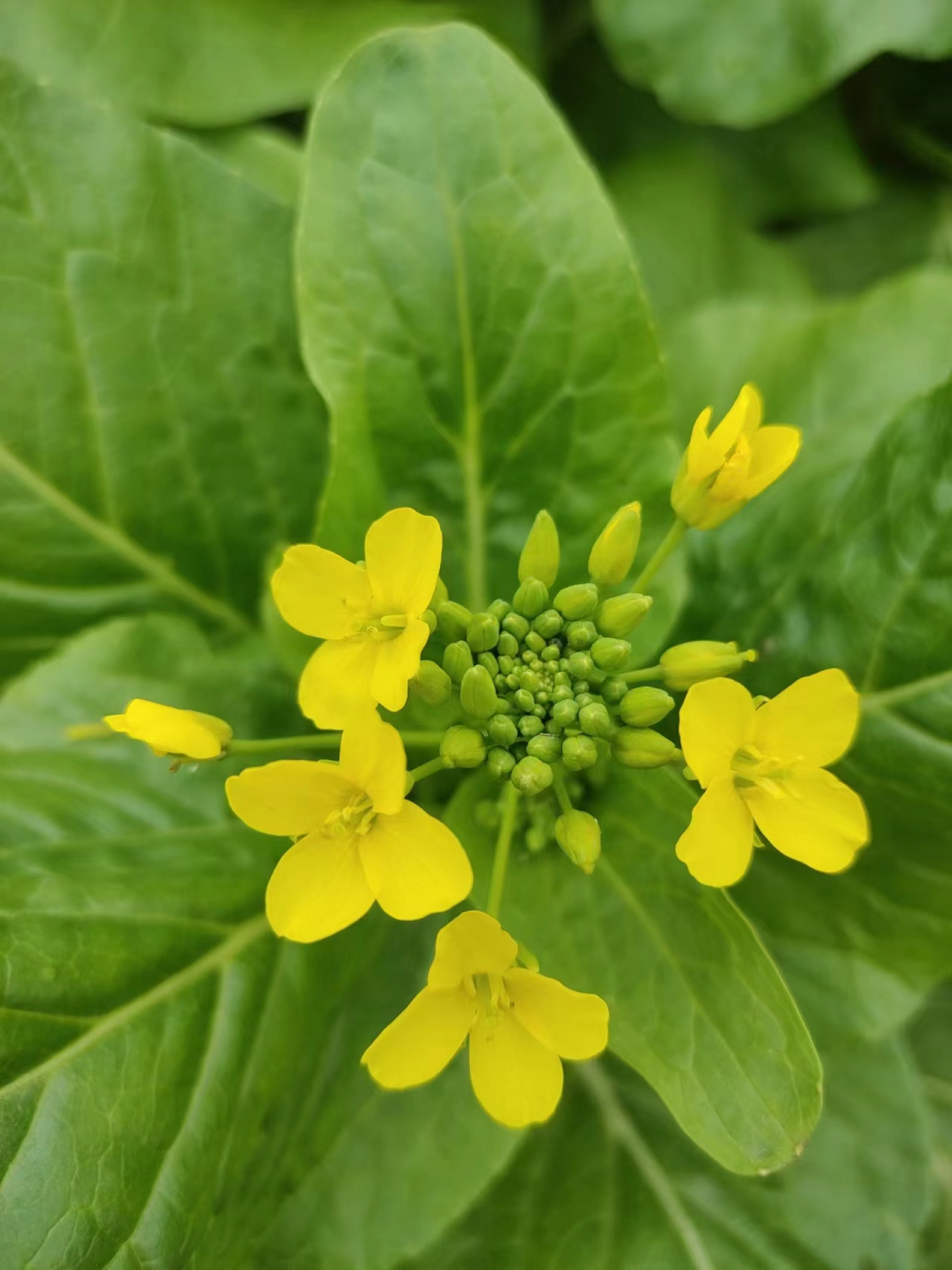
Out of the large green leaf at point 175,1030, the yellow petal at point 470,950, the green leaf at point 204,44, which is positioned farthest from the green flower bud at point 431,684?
the green leaf at point 204,44

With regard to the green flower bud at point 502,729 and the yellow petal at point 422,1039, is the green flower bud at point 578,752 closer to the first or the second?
the green flower bud at point 502,729

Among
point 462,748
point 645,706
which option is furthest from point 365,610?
point 645,706

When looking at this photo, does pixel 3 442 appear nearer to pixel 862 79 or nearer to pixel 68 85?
pixel 68 85

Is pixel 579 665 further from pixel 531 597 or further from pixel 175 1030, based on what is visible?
pixel 175 1030

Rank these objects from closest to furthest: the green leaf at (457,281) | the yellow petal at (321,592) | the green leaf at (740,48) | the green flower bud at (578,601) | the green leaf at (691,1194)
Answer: the yellow petal at (321,592)
the green flower bud at (578,601)
the green leaf at (457,281)
the green leaf at (691,1194)
the green leaf at (740,48)

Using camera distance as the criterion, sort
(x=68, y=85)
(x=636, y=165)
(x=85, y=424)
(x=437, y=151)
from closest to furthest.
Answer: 1. (x=437, y=151)
2. (x=85, y=424)
3. (x=68, y=85)
4. (x=636, y=165)

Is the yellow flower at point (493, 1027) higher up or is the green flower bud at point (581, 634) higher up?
the green flower bud at point (581, 634)

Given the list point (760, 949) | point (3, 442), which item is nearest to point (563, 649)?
point (760, 949)
